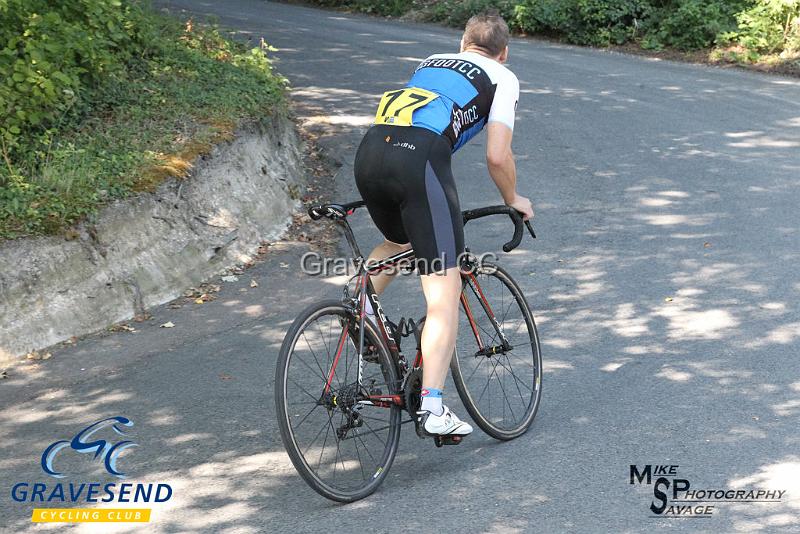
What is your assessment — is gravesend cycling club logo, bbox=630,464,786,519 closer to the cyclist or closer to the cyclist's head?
the cyclist

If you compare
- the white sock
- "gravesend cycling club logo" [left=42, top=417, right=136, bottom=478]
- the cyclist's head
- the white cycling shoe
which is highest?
the cyclist's head

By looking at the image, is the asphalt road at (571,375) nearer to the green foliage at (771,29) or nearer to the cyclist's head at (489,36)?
the cyclist's head at (489,36)

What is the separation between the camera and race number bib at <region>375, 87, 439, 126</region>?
14.5 ft

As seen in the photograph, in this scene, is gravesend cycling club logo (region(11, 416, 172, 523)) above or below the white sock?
below

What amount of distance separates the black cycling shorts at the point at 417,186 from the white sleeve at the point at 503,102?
0.27 m

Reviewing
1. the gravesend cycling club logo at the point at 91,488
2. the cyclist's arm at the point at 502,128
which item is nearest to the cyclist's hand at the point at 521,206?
the cyclist's arm at the point at 502,128

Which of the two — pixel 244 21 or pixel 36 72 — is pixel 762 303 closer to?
pixel 36 72

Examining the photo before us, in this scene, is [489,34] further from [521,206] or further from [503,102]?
[521,206]

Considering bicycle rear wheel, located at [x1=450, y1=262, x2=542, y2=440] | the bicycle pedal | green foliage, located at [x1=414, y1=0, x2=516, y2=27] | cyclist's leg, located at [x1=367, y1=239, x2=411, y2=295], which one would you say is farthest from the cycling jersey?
green foliage, located at [x1=414, y1=0, x2=516, y2=27]

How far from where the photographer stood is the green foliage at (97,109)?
700cm

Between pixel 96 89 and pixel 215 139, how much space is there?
1.37 m

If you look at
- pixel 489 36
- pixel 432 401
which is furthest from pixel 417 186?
pixel 432 401

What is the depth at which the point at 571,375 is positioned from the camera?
18.7ft

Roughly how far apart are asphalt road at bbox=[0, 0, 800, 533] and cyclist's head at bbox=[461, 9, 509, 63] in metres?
2.01
